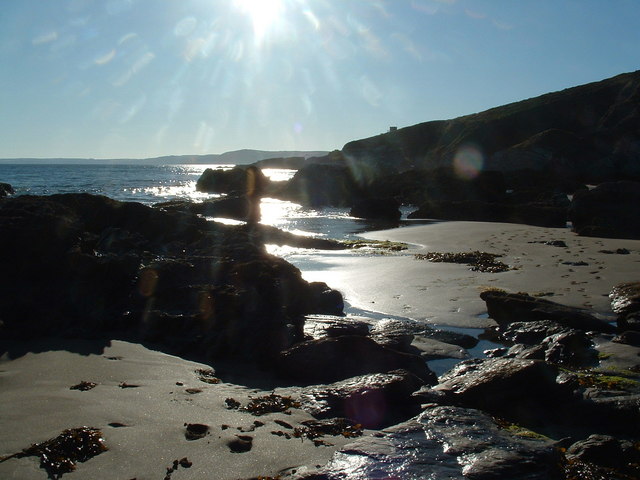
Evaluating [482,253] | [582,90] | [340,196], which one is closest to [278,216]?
[340,196]

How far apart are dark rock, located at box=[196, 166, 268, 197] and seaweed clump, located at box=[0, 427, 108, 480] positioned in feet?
159

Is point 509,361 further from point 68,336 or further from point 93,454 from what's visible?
point 68,336

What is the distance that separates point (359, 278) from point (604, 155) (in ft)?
197

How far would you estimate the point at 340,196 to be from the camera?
170 ft

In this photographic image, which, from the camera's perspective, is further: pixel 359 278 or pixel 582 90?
pixel 582 90

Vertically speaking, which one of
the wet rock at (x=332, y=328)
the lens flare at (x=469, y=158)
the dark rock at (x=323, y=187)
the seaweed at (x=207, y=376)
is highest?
the lens flare at (x=469, y=158)

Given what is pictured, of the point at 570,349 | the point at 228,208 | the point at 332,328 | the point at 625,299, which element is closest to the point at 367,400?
the point at 332,328

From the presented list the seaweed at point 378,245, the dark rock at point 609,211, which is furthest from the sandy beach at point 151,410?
the dark rock at point 609,211

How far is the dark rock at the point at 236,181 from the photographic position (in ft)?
185

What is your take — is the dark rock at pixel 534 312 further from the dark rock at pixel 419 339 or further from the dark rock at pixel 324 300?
the dark rock at pixel 324 300

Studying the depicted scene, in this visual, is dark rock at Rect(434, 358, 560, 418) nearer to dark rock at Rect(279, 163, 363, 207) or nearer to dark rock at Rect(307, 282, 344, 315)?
dark rock at Rect(307, 282, 344, 315)

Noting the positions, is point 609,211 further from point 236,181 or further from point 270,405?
point 236,181

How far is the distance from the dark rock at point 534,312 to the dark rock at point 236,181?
44.0m

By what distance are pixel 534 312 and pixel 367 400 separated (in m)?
4.75
